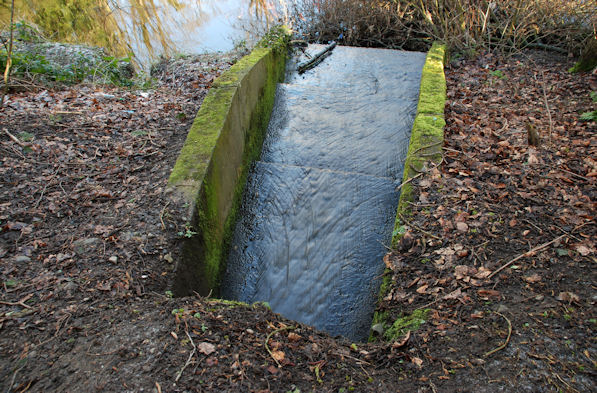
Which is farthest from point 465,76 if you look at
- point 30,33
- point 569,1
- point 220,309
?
point 30,33

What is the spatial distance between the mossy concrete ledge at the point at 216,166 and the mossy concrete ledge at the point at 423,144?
A: 145cm

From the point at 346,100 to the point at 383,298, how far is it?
142 inches

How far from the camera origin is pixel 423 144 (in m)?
4.39

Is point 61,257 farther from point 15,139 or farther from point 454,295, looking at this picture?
point 454,295

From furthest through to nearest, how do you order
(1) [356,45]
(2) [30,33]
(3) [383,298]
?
(1) [356,45] → (2) [30,33] → (3) [383,298]

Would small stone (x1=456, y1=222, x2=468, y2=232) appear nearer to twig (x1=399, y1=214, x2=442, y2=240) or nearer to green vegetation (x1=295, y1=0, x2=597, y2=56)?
twig (x1=399, y1=214, x2=442, y2=240)

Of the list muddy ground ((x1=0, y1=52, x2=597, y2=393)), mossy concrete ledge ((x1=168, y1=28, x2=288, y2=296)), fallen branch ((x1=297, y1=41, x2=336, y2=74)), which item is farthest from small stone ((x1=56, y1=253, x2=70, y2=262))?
fallen branch ((x1=297, y1=41, x2=336, y2=74))

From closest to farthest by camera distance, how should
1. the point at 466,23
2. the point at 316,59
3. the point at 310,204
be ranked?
the point at 310,204 < the point at 466,23 < the point at 316,59

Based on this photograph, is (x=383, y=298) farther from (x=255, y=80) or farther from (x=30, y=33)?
(x=30, y=33)

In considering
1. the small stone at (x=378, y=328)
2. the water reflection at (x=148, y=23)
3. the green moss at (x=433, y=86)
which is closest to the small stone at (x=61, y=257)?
the small stone at (x=378, y=328)

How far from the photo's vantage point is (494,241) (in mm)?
3209

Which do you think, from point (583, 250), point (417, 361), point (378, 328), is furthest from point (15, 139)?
point (583, 250)

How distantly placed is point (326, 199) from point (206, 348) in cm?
264

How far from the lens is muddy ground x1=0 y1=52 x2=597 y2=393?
2352 mm
